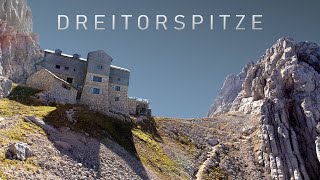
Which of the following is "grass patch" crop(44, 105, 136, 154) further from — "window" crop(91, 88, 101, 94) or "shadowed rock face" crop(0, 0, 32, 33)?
"shadowed rock face" crop(0, 0, 32, 33)

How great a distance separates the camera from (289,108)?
127500 millimetres

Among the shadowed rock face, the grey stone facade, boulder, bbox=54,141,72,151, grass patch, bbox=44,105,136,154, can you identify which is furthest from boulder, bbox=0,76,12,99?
the shadowed rock face

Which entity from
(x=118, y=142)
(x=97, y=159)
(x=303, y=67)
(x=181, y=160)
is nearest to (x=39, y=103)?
(x=118, y=142)

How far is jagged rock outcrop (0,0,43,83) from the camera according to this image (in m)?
108

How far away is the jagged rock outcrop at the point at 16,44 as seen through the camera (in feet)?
354

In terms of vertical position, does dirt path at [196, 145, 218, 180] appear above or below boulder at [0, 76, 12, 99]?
below

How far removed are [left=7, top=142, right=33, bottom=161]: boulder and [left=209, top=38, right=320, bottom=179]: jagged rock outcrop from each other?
204 ft

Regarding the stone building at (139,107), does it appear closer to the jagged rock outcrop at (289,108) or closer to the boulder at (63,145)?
the jagged rock outcrop at (289,108)

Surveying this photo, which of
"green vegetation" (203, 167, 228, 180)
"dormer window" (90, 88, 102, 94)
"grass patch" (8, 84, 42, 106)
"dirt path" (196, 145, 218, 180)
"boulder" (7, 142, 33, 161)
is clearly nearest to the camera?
"boulder" (7, 142, 33, 161)

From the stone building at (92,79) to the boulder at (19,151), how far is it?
38.5 m

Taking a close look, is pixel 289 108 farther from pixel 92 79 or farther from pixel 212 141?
pixel 92 79

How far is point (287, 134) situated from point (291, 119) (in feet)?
33.6

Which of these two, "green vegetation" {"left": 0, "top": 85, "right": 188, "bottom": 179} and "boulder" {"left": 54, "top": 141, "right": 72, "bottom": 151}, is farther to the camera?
"green vegetation" {"left": 0, "top": 85, "right": 188, "bottom": 179}

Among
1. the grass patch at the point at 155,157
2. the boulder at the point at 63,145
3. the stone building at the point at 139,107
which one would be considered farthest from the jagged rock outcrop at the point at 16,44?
the boulder at the point at 63,145
